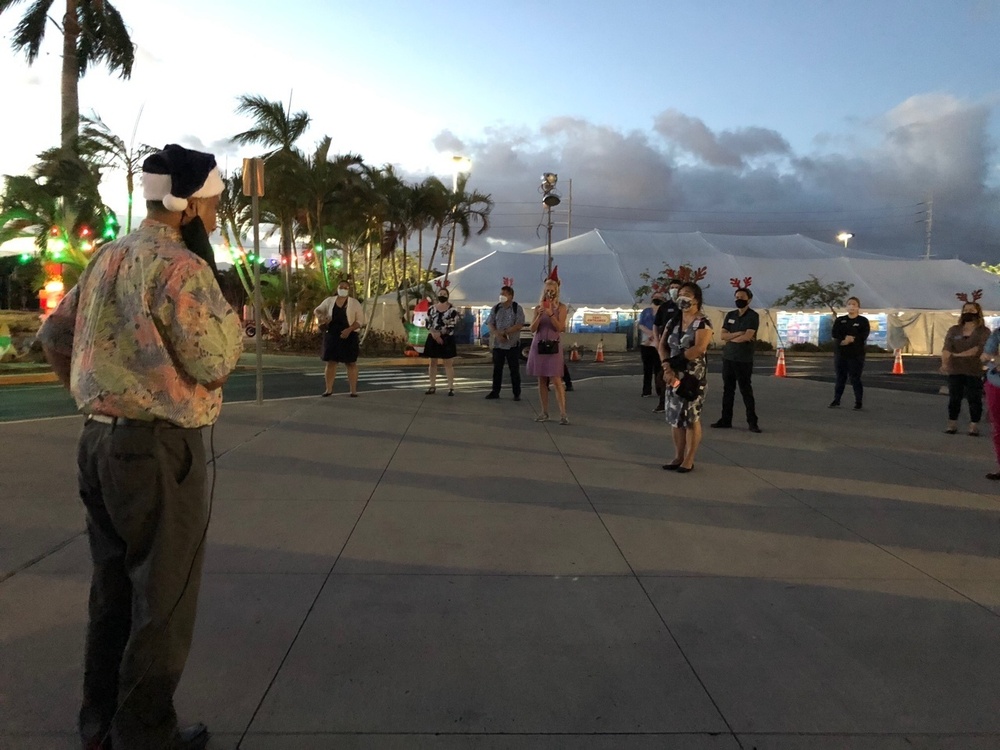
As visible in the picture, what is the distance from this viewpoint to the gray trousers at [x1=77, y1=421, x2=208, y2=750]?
7.73ft

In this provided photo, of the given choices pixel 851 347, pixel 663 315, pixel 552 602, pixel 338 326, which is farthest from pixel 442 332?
pixel 552 602

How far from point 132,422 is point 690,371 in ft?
17.9

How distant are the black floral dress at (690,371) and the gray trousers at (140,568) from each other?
17.0 ft

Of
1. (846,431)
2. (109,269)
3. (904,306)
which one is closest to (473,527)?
(109,269)

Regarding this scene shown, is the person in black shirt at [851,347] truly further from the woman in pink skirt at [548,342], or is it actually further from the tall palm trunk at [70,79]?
the tall palm trunk at [70,79]

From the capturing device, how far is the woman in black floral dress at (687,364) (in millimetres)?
7039

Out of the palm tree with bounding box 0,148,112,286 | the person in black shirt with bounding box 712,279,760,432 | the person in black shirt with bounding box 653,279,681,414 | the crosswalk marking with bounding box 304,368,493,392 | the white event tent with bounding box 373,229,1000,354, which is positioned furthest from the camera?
the white event tent with bounding box 373,229,1000,354

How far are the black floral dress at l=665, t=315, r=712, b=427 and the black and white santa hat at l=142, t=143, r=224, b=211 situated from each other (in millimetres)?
5221

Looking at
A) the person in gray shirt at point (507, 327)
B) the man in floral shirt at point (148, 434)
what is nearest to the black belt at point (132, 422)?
the man in floral shirt at point (148, 434)

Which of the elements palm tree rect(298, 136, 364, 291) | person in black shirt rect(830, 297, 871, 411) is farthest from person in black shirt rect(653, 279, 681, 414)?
palm tree rect(298, 136, 364, 291)

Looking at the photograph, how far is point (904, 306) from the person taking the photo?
128 ft

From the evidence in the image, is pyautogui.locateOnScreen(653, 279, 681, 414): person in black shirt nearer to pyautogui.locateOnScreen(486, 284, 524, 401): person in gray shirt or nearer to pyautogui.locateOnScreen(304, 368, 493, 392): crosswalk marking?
pyautogui.locateOnScreen(486, 284, 524, 401): person in gray shirt

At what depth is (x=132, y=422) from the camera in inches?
92.8

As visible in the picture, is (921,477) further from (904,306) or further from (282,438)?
(904,306)
